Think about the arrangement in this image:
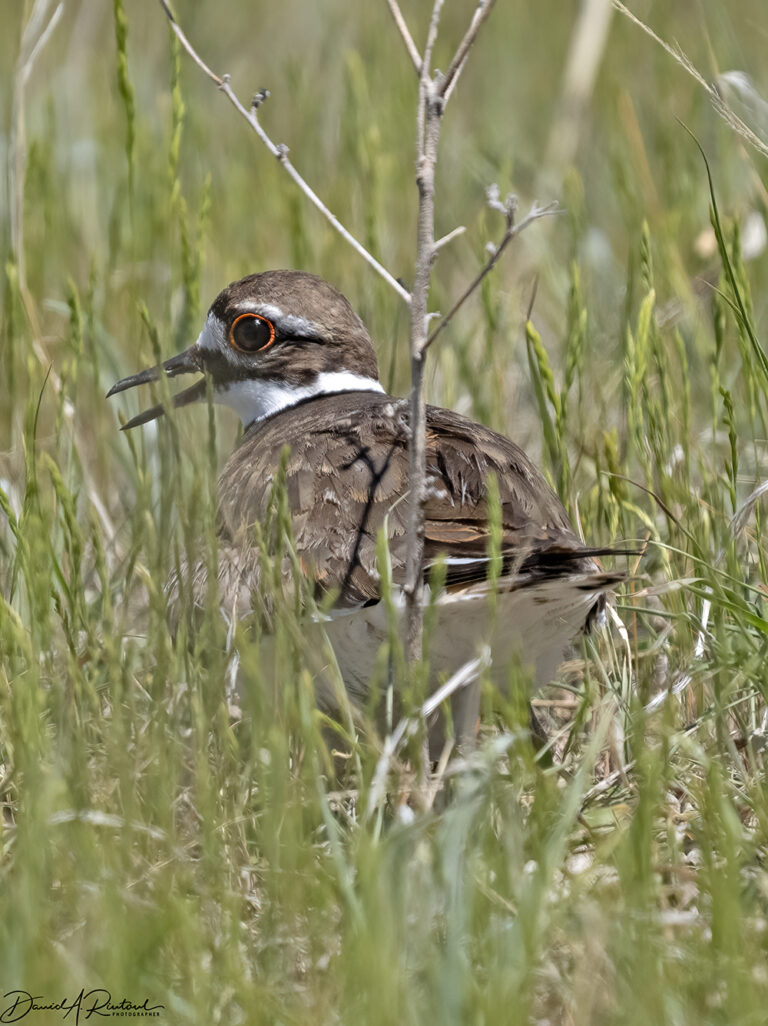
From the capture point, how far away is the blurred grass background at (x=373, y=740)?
2066 mm

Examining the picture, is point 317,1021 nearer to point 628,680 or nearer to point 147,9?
point 628,680

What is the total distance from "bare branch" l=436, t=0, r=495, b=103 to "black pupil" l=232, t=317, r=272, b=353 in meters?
1.64

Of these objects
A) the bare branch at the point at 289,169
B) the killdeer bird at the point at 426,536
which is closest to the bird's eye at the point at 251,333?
the killdeer bird at the point at 426,536

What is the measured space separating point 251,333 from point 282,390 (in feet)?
0.73

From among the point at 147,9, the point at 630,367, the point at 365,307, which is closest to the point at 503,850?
the point at 630,367

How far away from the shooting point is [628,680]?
3.27m

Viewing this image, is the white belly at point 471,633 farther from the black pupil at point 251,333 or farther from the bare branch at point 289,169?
the black pupil at point 251,333

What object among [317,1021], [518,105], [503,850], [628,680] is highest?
[518,105]

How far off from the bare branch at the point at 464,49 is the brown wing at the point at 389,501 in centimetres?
82

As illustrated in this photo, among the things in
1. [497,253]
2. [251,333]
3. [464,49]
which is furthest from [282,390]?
[464,49]

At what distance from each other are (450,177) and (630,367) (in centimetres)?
376

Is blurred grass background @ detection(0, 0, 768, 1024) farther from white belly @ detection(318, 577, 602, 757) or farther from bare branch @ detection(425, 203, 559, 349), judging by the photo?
bare branch @ detection(425, 203, 559, 349)

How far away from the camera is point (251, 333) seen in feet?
14.0

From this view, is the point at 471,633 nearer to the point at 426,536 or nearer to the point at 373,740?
the point at 426,536
